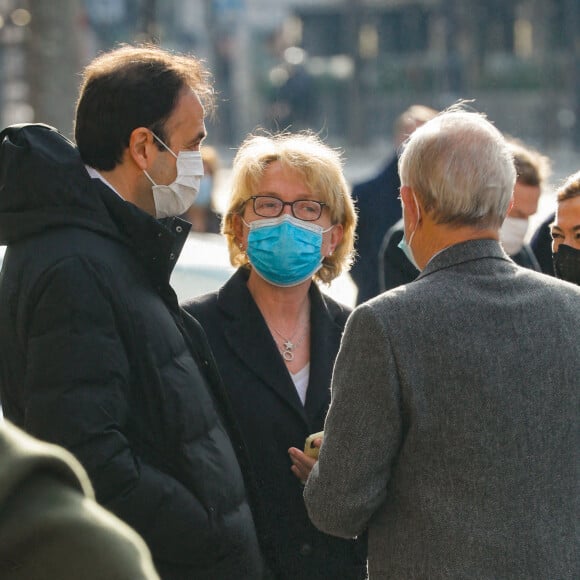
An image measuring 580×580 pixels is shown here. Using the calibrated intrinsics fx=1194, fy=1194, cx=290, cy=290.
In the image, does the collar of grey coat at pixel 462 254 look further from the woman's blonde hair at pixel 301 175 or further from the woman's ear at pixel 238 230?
the woman's ear at pixel 238 230

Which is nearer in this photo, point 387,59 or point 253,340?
point 253,340

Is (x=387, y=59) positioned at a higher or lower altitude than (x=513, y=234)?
lower

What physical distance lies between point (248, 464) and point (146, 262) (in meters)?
0.56

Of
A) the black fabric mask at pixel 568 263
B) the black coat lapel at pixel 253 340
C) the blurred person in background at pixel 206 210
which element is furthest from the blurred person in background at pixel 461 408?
the blurred person in background at pixel 206 210

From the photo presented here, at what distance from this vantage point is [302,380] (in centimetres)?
331

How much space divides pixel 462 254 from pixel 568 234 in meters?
1.40

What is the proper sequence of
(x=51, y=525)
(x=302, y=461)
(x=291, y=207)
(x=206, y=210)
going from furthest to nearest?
(x=206, y=210)
(x=291, y=207)
(x=302, y=461)
(x=51, y=525)

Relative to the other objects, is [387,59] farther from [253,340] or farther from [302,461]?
[302,461]

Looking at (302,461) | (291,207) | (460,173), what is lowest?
(302,461)

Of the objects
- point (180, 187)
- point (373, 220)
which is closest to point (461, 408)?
point (180, 187)

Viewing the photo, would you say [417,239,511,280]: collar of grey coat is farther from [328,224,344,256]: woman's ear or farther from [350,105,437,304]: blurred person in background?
[350,105,437,304]: blurred person in background

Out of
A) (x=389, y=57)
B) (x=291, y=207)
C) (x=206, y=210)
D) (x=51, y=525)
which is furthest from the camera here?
(x=389, y=57)

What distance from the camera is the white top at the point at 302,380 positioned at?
3.26 m

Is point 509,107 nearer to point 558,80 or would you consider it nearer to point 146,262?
point 558,80
